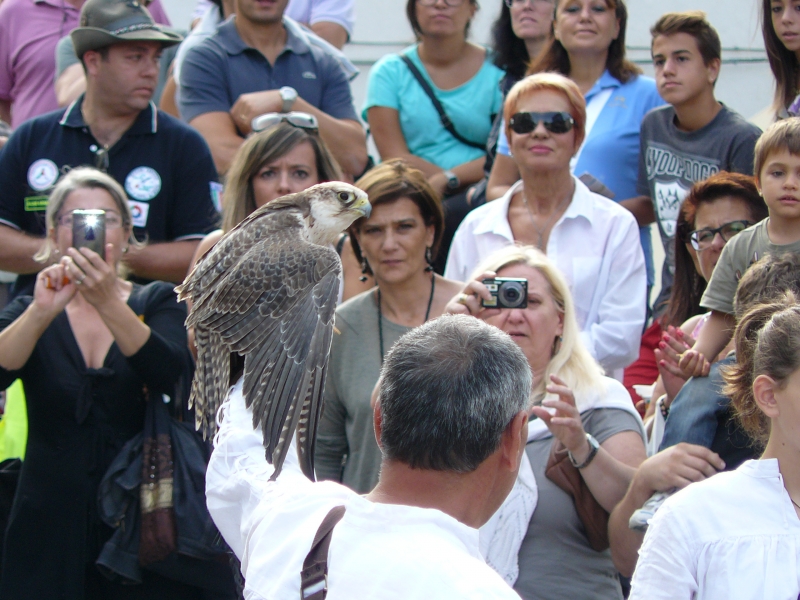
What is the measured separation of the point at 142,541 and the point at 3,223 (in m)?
2.01

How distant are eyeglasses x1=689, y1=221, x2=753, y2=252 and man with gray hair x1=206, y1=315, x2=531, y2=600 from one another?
2.29 metres

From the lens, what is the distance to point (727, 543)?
7.45ft

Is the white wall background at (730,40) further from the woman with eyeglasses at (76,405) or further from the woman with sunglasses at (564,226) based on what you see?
the woman with eyeglasses at (76,405)

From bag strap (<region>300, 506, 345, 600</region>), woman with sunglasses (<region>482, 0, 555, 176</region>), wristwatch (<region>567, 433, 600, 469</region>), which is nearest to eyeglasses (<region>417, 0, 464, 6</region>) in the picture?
woman with sunglasses (<region>482, 0, 555, 176</region>)

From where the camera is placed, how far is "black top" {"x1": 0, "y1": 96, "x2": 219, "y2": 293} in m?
4.80

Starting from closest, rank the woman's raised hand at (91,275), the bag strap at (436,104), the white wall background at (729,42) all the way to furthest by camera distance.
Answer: the woman's raised hand at (91,275)
the bag strap at (436,104)
the white wall background at (729,42)

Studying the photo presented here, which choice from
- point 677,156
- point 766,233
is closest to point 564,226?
point 677,156

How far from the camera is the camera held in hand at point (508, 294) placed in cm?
330

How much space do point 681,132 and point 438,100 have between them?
5.33 ft

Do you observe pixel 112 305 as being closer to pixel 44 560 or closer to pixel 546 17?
pixel 44 560

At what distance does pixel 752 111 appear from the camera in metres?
7.98

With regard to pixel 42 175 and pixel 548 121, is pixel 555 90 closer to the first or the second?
pixel 548 121

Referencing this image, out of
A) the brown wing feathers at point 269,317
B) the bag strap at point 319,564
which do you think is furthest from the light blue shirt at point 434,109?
the bag strap at point 319,564

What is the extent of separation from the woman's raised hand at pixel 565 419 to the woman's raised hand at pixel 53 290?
1.94 metres
